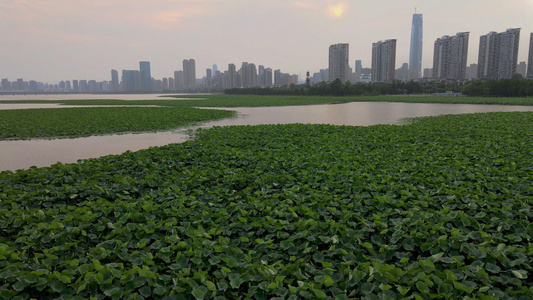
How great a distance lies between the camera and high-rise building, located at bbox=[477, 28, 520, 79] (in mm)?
91062

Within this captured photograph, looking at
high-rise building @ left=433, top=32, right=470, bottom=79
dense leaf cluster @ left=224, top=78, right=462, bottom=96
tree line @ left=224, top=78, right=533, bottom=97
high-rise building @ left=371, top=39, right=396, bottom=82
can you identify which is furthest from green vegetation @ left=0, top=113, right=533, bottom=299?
high-rise building @ left=371, top=39, right=396, bottom=82

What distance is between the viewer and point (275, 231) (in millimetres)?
3576

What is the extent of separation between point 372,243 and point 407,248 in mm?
362

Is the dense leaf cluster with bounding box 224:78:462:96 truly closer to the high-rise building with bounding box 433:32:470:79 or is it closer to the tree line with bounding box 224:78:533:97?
the tree line with bounding box 224:78:533:97

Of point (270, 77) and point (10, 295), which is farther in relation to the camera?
point (270, 77)

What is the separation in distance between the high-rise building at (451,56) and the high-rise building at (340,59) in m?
31.4

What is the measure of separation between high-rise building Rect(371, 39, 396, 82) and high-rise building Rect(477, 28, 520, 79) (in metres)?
27.5

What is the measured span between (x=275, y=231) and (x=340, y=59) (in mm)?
130956

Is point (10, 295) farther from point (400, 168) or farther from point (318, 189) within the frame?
point (400, 168)

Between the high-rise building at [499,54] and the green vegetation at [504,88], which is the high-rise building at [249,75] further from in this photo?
the green vegetation at [504,88]

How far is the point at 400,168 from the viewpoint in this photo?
6.04 m

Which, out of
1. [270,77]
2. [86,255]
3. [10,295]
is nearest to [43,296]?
[10,295]

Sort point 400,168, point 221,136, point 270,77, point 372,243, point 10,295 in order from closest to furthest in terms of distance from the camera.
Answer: point 10,295 < point 372,243 < point 400,168 < point 221,136 < point 270,77

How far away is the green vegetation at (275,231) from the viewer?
8.37ft
